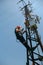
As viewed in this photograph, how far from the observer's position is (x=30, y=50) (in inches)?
1148

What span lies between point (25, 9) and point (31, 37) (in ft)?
11.8

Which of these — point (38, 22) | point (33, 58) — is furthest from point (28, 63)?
point (38, 22)

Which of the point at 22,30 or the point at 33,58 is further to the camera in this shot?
the point at 33,58

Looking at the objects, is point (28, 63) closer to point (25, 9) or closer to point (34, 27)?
point (34, 27)

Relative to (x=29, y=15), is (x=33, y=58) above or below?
below

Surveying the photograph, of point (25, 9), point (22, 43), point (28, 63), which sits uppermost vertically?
point (25, 9)

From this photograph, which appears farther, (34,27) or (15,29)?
(34,27)

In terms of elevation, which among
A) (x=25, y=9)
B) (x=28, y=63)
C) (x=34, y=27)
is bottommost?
(x=28, y=63)

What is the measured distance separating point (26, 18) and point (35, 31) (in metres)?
2.10

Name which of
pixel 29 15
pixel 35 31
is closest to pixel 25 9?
pixel 29 15

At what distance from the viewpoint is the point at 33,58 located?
1172 inches

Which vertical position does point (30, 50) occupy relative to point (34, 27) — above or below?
below

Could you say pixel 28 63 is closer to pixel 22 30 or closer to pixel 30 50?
pixel 30 50

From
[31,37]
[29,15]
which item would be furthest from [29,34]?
[29,15]
